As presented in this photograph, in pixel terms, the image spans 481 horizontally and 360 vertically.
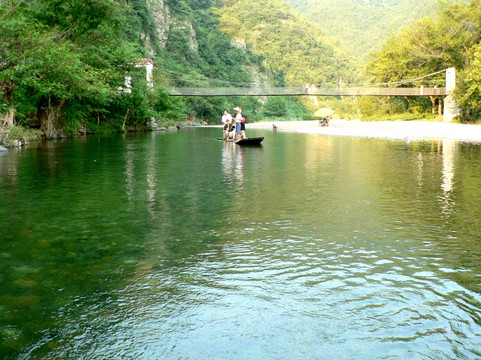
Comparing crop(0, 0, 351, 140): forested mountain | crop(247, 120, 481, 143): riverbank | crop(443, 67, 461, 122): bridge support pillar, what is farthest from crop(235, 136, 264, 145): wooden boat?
crop(443, 67, 461, 122): bridge support pillar

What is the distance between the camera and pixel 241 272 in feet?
15.3

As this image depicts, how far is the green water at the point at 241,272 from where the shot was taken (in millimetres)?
3289

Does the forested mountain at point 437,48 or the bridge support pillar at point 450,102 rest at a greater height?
the forested mountain at point 437,48

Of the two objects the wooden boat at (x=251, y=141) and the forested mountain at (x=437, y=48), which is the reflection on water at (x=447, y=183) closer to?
the wooden boat at (x=251, y=141)

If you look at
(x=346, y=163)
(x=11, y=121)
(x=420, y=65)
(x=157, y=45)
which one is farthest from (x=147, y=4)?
(x=346, y=163)

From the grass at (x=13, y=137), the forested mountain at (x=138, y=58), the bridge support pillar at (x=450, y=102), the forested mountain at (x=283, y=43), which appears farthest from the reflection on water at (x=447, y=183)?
the forested mountain at (x=283, y=43)

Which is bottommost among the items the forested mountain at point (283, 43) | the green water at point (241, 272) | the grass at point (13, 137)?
the green water at point (241, 272)

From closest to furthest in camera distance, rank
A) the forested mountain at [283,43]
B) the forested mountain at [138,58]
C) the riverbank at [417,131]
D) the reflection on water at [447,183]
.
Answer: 1. the reflection on water at [447,183]
2. the forested mountain at [138,58]
3. the riverbank at [417,131]
4. the forested mountain at [283,43]

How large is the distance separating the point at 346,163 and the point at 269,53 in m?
145

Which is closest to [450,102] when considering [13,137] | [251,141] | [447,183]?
[251,141]

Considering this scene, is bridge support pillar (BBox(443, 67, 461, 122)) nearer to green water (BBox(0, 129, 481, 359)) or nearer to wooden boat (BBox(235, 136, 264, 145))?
wooden boat (BBox(235, 136, 264, 145))

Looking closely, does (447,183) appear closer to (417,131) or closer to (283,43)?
(417,131)

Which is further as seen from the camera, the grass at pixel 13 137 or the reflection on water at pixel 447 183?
the grass at pixel 13 137

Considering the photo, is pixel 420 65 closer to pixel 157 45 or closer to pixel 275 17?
pixel 157 45
